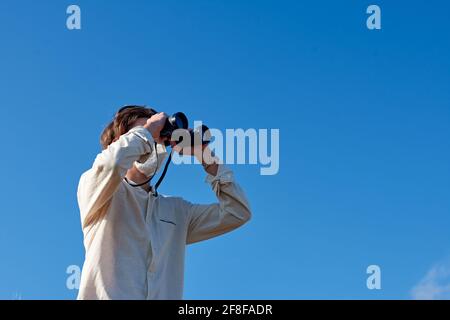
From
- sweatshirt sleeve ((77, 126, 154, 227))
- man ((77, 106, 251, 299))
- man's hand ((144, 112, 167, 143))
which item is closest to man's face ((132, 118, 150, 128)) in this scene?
man ((77, 106, 251, 299))

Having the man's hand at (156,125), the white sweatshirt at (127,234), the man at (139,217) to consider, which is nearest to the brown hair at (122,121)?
the man at (139,217)

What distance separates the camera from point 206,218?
461cm

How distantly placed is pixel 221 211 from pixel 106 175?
826 millimetres

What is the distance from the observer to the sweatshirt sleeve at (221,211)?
4.59 metres

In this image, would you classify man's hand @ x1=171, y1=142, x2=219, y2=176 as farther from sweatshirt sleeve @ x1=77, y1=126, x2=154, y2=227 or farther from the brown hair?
sweatshirt sleeve @ x1=77, y1=126, x2=154, y2=227

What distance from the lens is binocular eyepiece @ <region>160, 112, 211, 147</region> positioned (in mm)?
4496

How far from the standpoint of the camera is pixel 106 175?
407 centimetres

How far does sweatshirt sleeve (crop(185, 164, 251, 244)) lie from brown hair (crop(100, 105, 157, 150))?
1.77 ft

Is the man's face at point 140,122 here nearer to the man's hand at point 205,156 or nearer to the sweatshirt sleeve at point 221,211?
the man's hand at point 205,156

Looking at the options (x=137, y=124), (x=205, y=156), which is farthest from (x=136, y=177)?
(x=205, y=156)
